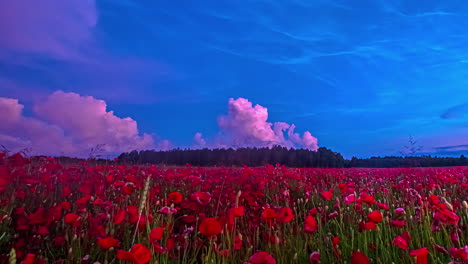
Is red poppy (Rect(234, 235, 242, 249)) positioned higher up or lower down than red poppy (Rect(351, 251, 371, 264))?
lower down

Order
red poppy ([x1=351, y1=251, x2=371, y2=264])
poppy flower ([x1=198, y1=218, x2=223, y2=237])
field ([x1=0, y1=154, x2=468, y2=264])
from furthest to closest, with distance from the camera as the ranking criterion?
field ([x1=0, y1=154, x2=468, y2=264]) → poppy flower ([x1=198, y1=218, x2=223, y2=237]) → red poppy ([x1=351, y1=251, x2=371, y2=264])

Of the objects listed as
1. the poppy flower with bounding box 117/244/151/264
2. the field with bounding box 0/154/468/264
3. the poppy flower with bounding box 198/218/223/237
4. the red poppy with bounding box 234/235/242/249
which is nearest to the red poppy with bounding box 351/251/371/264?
the field with bounding box 0/154/468/264

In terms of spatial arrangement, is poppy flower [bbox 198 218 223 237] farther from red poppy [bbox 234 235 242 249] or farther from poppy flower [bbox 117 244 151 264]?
red poppy [bbox 234 235 242 249]

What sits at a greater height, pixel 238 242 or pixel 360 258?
pixel 360 258

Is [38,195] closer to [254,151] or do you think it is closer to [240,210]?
[240,210]

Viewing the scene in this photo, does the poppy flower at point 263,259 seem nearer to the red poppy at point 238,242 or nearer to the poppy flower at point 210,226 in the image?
the poppy flower at point 210,226

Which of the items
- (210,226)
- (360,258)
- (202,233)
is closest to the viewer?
(360,258)

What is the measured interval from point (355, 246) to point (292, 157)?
145ft

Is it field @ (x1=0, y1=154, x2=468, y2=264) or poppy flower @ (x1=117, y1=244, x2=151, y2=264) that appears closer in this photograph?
poppy flower @ (x1=117, y1=244, x2=151, y2=264)

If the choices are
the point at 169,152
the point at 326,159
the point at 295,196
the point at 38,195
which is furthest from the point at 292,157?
the point at 38,195

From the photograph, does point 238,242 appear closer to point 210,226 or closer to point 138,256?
point 210,226

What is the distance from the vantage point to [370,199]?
271 centimetres

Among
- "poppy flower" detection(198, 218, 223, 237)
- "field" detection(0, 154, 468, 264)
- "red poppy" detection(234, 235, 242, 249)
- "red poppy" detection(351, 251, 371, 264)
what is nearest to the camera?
"red poppy" detection(351, 251, 371, 264)

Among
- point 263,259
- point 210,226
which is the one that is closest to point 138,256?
point 210,226
